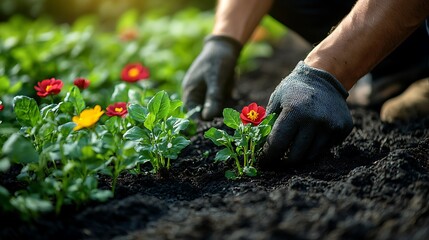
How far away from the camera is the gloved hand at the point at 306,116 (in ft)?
6.40

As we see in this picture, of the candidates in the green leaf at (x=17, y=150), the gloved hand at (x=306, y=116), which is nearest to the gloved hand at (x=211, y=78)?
the gloved hand at (x=306, y=116)

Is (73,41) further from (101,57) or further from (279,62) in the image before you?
(279,62)

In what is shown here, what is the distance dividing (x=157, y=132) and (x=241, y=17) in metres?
1.22

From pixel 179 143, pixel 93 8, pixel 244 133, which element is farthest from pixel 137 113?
pixel 93 8

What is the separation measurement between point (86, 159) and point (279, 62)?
336cm

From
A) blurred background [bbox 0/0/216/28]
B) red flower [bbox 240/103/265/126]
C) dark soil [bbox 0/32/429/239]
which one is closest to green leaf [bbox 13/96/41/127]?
dark soil [bbox 0/32/429/239]

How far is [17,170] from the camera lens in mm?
2166

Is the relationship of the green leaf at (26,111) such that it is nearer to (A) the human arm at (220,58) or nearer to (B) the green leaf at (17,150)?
(B) the green leaf at (17,150)

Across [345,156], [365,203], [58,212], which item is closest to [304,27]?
[345,156]

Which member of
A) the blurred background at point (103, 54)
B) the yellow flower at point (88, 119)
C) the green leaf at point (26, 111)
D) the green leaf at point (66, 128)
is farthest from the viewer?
the blurred background at point (103, 54)

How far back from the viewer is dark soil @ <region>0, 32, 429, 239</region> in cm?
145

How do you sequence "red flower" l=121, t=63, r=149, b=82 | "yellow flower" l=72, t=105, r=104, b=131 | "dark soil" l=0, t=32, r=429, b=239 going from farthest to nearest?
"red flower" l=121, t=63, r=149, b=82
"yellow flower" l=72, t=105, r=104, b=131
"dark soil" l=0, t=32, r=429, b=239

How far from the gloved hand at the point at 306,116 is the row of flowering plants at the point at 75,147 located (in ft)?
1.25

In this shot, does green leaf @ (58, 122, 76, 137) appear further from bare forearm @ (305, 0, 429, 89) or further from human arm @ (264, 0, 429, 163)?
bare forearm @ (305, 0, 429, 89)
